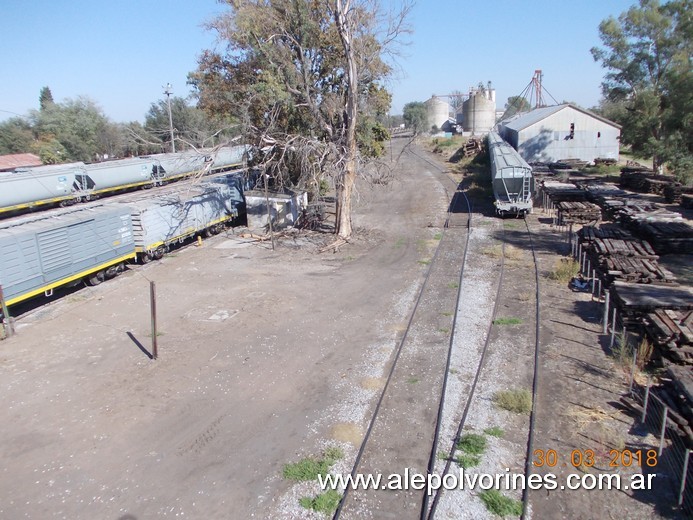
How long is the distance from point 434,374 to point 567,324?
4.85 m

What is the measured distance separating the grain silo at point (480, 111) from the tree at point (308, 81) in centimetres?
6452

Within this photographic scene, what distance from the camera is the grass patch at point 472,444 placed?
866 cm

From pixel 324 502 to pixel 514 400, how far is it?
4.47 m

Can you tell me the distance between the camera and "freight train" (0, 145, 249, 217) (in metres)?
28.4

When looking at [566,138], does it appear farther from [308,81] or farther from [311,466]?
[311,466]

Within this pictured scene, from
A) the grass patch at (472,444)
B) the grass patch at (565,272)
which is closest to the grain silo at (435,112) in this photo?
the grass patch at (565,272)

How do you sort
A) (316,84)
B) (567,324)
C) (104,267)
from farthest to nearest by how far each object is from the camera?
(316,84)
(104,267)
(567,324)

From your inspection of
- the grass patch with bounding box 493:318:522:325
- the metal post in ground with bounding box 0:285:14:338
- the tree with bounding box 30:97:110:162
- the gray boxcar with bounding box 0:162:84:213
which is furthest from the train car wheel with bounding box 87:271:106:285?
the tree with bounding box 30:97:110:162

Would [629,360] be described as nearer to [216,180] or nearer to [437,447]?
[437,447]

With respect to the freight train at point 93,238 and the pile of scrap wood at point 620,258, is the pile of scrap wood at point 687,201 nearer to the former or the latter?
the pile of scrap wood at point 620,258

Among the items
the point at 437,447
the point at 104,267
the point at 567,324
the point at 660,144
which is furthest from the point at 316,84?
the point at 660,144

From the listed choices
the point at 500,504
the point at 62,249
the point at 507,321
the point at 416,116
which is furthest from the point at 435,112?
the point at 500,504

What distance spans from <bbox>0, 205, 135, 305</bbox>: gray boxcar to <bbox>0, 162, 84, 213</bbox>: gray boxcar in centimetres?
1200

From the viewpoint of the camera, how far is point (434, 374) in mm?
11508
